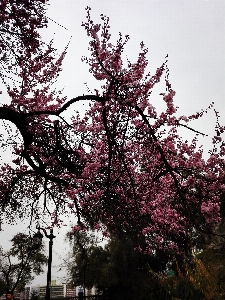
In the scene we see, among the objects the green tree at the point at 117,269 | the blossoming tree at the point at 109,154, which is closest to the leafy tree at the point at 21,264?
the green tree at the point at 117,269

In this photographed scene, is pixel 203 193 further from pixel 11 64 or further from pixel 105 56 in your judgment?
pixel 11 64

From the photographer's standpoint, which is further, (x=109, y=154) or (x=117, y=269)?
(x=117, y=269)

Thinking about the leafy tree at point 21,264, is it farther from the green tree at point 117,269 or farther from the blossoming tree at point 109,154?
the blossoming tree at point 109,154

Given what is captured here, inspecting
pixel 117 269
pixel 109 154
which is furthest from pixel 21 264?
pixel 109 154

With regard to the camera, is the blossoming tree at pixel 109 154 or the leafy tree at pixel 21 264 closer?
the blossoming tree at pixel 109 154

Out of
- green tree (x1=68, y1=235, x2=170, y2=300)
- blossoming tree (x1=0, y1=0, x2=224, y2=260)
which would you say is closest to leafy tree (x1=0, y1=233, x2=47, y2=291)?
green tree (x1=68, y1=235, x2=170, y2=300)

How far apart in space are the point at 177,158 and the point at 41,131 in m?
4.02

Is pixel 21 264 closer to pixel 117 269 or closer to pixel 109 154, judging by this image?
pixel 117 269

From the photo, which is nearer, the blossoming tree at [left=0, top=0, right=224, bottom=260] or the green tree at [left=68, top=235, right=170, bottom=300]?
the blossoming tree at [left=0, top=0, right=224, bottom=260]

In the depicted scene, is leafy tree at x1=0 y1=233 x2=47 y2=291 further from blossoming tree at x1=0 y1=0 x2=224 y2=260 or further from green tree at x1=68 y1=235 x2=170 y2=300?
blossoming tree at x1=0 y1=0 x2=224 y2=260

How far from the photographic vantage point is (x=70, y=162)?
9391 millimetres

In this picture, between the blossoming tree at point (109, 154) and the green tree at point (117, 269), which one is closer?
the blossoming tree at point (109, 154)

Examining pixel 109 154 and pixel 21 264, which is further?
pixel 21 264

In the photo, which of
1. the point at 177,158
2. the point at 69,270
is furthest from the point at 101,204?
the point at 69,270
